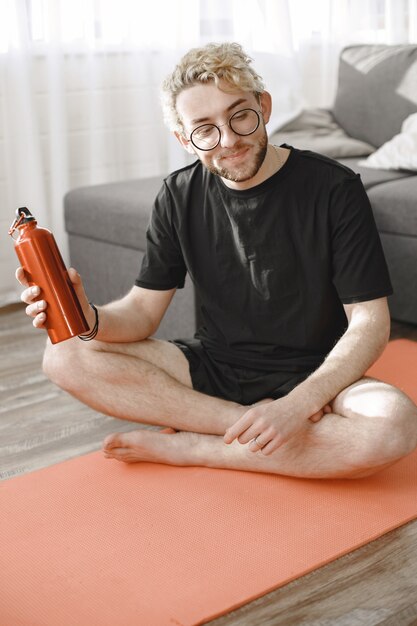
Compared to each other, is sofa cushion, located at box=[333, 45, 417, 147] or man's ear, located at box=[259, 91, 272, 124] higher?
man's ear, located at box=[259, 91, 272, 124]

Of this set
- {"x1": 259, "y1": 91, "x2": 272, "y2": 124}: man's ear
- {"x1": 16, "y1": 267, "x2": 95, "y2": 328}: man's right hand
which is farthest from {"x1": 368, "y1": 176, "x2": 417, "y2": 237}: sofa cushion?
{"x1": 16, "y1": 267, "x2": 95, "y2": 328}: man's right hand

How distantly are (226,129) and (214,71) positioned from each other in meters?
0.11

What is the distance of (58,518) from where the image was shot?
1.63 m

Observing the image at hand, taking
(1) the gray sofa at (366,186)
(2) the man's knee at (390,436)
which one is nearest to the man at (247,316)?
(2) the man's knee at (390,436)

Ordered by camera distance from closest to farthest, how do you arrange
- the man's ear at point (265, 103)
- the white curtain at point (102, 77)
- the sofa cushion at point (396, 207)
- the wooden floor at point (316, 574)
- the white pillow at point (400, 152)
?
the wooden floor at point (316, 574), the man's ear at point (265, 103), the sofa cushion at point (396, 207), the white pillow at point (400, 152), the white curtain at point (102, 77)

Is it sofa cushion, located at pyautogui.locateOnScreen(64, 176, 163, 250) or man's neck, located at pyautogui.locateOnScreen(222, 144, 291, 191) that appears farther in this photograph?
sofa cushion, located at pyautogui.locateOnScreen(64, 176, 163, 250)

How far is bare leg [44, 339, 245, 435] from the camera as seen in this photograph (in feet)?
6.06

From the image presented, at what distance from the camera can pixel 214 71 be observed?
1670 millimetres

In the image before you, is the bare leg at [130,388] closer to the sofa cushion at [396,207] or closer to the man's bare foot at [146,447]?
the man's bare foot at [146,447]

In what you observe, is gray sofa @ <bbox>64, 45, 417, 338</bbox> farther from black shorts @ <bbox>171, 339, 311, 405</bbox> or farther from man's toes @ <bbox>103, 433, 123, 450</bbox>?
man's toes @ <bbox>103, 433, 123, 450</bbox>

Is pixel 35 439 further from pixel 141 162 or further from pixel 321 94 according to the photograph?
pixel 321 94

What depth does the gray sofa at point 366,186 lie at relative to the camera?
2.57 m

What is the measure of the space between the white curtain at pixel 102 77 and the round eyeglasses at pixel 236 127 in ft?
5.57

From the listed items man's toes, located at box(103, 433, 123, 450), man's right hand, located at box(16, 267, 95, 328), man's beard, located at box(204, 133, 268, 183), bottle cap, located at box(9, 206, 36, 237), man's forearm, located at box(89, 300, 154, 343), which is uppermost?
man's beard, located at box(204, 133, 268, 183)
